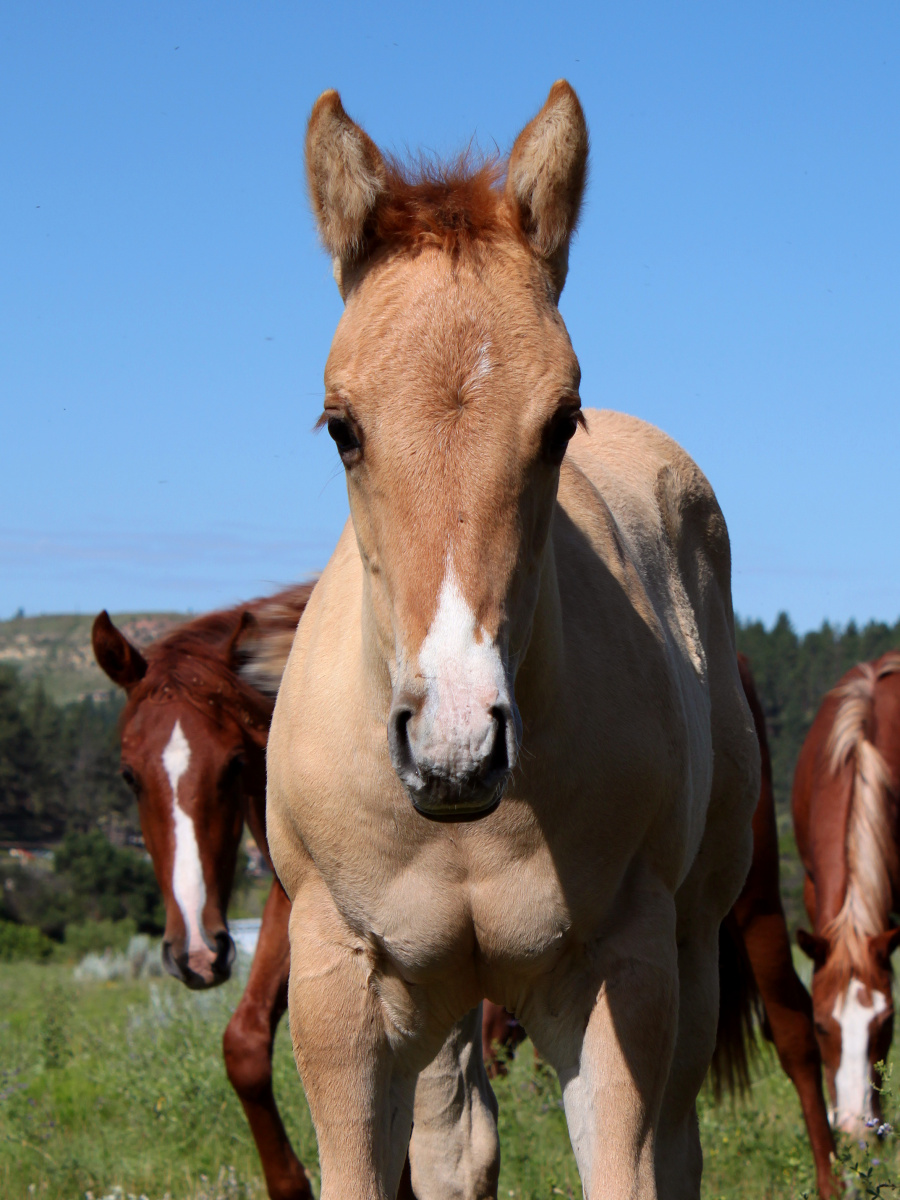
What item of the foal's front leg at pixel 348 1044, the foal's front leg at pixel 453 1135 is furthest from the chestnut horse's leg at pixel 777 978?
the foal's front leg at pixel 348 1044

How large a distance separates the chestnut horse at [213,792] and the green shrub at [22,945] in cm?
2333

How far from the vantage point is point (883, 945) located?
6.58 meters

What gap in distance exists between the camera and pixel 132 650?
17.6ft

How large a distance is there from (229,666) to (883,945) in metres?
3.77

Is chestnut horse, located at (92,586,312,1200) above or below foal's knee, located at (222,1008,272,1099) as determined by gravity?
above

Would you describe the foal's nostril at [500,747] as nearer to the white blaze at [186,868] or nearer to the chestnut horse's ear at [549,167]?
the chestnut horse's ear at [549,167]

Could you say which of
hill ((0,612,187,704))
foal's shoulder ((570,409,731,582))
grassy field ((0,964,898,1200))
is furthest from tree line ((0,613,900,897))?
hill ((0,612,187,704))

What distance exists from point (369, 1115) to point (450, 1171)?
1045mm

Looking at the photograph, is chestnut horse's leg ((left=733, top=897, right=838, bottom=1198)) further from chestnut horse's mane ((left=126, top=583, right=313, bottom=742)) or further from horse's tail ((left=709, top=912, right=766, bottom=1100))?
chestnut horse's mane ((left=126, top=583, right=313, bottom=742))

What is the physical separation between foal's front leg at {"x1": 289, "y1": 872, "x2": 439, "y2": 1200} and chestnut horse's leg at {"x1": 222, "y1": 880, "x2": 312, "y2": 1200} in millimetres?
1796

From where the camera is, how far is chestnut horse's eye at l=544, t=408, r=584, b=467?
233 cm

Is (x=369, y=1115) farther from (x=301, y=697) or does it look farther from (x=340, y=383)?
(x=340, y=383)

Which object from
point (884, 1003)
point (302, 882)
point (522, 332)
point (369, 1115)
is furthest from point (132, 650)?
point (884, 1003)

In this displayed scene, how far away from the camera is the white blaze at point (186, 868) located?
4.70 m
